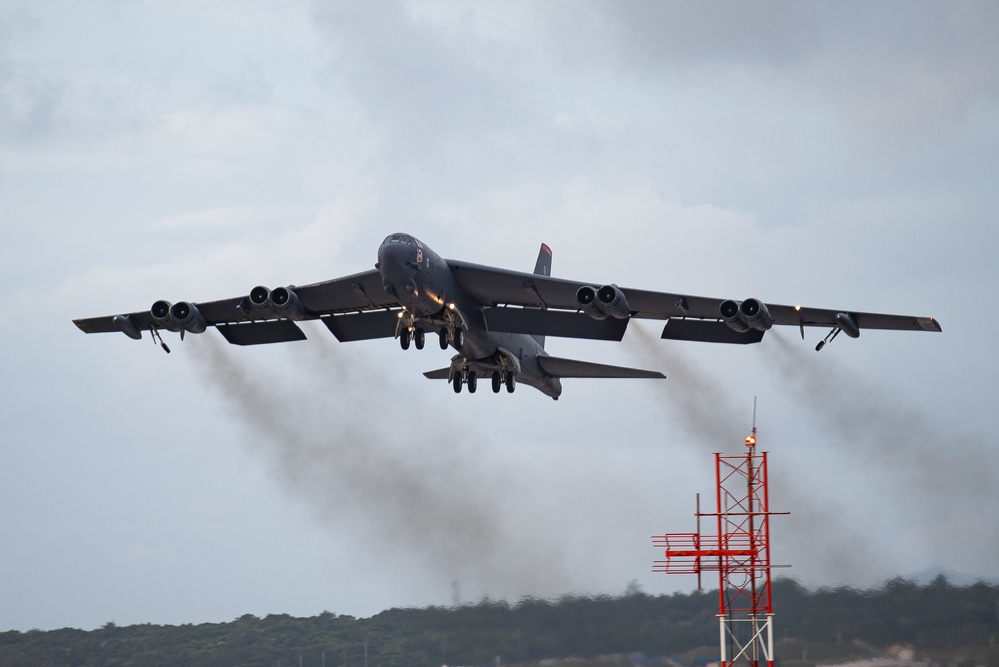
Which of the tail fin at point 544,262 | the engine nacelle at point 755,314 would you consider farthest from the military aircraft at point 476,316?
the tail fin at point 544,262

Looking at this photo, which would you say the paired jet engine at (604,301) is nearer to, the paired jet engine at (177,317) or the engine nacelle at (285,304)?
the engine nacelle at (285,304)

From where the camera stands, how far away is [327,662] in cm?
3747

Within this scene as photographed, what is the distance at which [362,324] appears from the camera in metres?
38.1

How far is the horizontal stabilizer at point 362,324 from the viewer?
37.9 metres

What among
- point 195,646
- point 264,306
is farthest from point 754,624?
point 195,646

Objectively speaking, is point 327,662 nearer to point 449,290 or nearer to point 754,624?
point 449,290

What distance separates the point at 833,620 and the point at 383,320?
604 inches

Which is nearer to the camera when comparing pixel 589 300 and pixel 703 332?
pixel 589 300

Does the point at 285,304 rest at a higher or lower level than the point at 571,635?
higher

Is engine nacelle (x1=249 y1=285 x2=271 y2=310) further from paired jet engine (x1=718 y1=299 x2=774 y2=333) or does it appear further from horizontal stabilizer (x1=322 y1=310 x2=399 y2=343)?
paired jet engine (x1=718 y1=299 x2=774 y2=333)

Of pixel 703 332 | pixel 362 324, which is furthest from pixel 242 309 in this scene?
pixel 703 332

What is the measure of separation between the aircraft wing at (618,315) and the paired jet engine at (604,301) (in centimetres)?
36

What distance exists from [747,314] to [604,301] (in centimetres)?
336

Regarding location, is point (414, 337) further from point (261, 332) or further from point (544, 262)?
point (544, 262)
